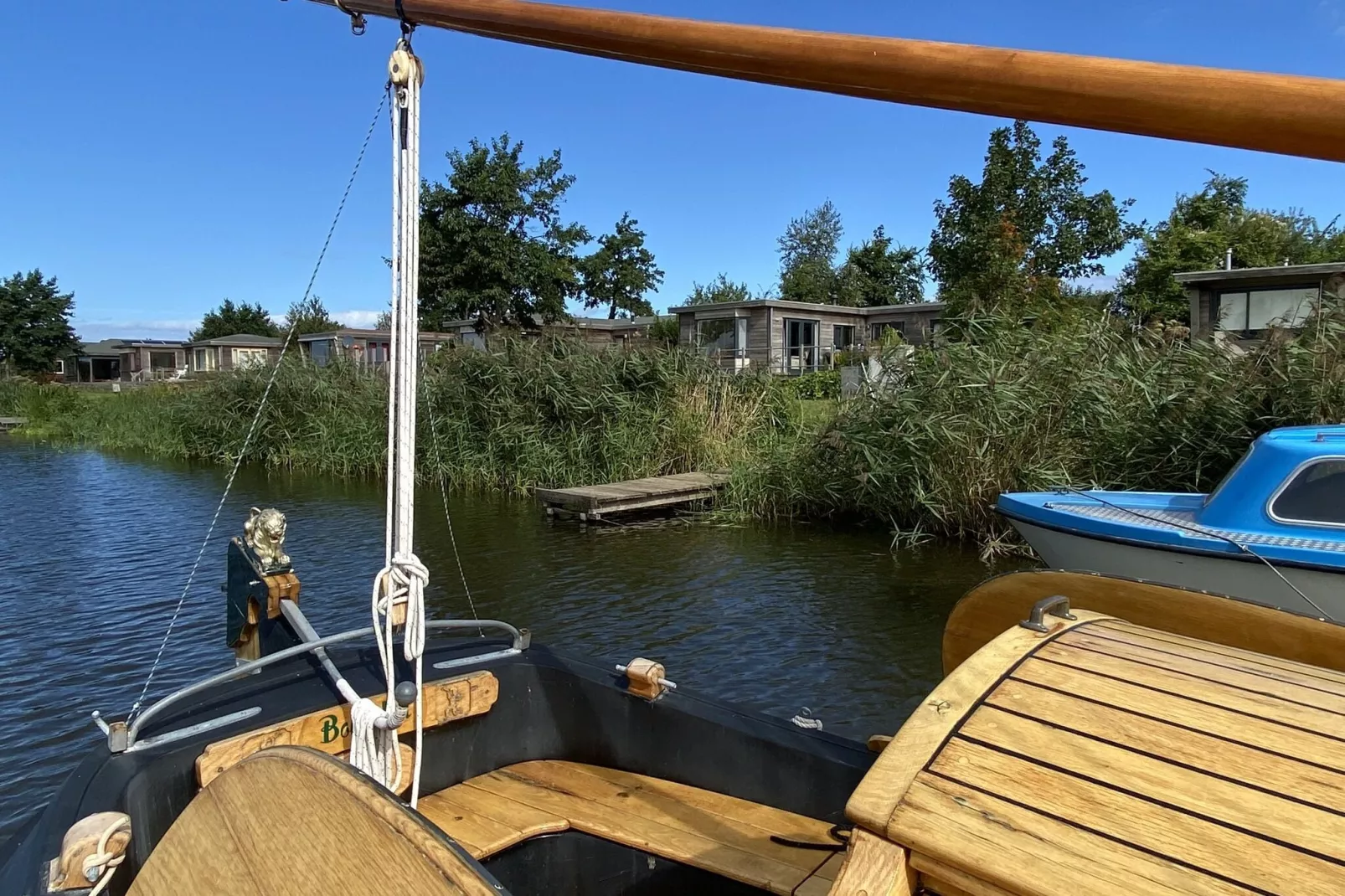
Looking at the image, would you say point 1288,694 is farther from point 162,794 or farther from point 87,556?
point 87,556

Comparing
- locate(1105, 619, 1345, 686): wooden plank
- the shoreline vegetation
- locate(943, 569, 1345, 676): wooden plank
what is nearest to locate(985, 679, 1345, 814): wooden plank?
locate(1105, 619, 1345, 686): wooden plank

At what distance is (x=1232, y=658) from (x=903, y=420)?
10.0 meters

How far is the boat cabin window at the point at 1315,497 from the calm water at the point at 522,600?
3049mm

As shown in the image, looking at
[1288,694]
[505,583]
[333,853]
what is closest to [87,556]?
[505,583]

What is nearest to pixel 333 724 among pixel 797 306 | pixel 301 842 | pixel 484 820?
pixel 484 820

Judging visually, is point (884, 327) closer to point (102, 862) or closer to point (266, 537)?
point (266, 537)

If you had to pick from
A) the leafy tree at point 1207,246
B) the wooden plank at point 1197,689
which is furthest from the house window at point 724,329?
the wooden plank at point 1197,689

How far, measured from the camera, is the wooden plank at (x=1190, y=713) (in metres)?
1.68

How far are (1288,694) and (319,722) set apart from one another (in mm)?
2764

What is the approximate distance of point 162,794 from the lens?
2.58 metres

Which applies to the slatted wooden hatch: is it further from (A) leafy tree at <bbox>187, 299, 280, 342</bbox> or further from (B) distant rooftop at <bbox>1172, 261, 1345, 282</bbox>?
(A) leafy tree at <bbox>187, 299, 280, 342</bbox>

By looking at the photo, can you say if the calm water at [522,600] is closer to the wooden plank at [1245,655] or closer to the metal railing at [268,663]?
the metal railing at [268,663]

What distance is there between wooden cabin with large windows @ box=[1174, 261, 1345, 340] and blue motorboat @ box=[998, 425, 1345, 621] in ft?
54.2

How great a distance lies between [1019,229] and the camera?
26.2 meters
